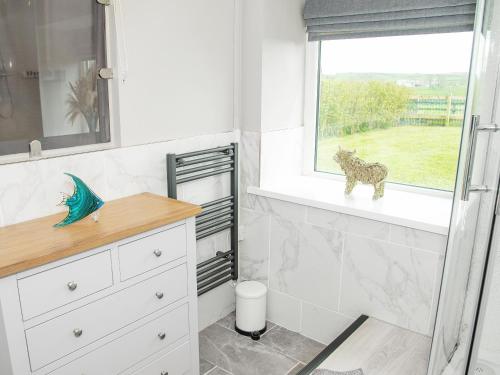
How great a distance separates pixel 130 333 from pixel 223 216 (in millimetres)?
896

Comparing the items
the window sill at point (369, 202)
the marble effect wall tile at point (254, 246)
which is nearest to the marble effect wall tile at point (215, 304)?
the marble effect wall tile at point (254, 246)

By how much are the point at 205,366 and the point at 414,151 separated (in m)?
1.50

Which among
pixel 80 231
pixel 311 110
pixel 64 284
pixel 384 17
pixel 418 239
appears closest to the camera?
pixel 64 284

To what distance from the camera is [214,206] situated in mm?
2445

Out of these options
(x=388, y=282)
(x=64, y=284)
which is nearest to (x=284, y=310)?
(x=388, y=282)

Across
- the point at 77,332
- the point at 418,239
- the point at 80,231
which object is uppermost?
the point at 80,231

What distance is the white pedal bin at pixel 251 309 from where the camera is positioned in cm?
241

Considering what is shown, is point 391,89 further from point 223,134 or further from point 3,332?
point 3,332

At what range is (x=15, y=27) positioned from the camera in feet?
5.21

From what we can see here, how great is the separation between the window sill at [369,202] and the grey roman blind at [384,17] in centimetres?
80

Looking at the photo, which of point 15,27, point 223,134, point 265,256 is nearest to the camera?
point 15,27

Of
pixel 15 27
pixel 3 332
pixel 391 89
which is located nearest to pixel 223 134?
pixel 391 89

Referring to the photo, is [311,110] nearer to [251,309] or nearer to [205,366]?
[251,309]

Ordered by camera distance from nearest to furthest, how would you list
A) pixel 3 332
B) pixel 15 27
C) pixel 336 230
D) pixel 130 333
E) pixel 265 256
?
pixel 3 332 < pixel 15 27 < pixel 130 333 < pixel 336 230 < pixel 265 256
